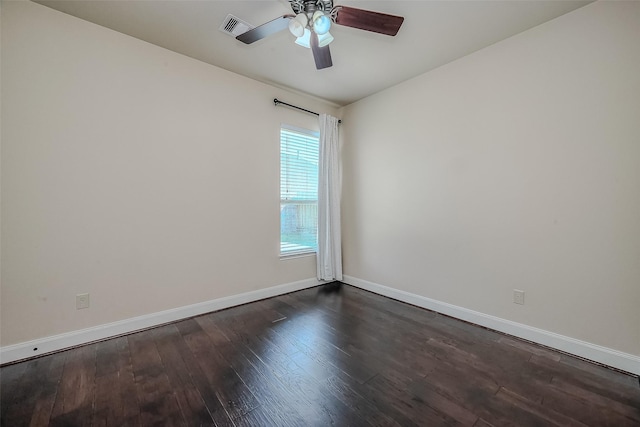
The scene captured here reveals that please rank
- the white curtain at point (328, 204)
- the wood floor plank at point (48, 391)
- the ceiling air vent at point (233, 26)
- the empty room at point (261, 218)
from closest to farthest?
the wood floor plank at point (48, 391)
the empty room at point (261, 218)
the ceiling air vent at point (233, 26)
the white curtain at point (328, 204)

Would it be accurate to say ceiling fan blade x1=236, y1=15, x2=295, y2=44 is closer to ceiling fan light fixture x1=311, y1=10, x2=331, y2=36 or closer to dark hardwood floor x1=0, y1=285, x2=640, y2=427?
ceiling fan light fixture x1=311, y1=10, x2=331, y2=36

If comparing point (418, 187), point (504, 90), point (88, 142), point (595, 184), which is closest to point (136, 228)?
point (88, 142)

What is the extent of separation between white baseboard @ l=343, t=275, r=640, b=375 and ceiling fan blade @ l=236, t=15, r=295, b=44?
113 inches

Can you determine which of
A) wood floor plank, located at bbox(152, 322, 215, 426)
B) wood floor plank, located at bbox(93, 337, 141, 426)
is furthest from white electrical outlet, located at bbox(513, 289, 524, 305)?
wood floor plank, located at bbox(93, 337, 141, 426)

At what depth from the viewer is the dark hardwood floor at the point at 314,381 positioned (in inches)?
54.3

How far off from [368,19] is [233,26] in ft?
3.71

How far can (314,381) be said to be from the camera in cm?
165

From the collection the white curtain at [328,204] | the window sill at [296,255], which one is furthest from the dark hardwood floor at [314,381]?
the white curtain at [328,204]

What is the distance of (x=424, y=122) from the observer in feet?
9.45

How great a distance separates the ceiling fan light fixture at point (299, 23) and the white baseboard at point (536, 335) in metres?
2.78

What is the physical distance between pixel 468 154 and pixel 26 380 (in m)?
3.82

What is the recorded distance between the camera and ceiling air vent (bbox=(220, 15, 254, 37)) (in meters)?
2.05

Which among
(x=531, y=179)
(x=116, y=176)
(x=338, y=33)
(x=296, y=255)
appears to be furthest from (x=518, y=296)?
(x=116, y=176)

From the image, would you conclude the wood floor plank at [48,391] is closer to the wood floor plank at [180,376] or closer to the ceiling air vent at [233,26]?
the wood floor plank at [180,376]
